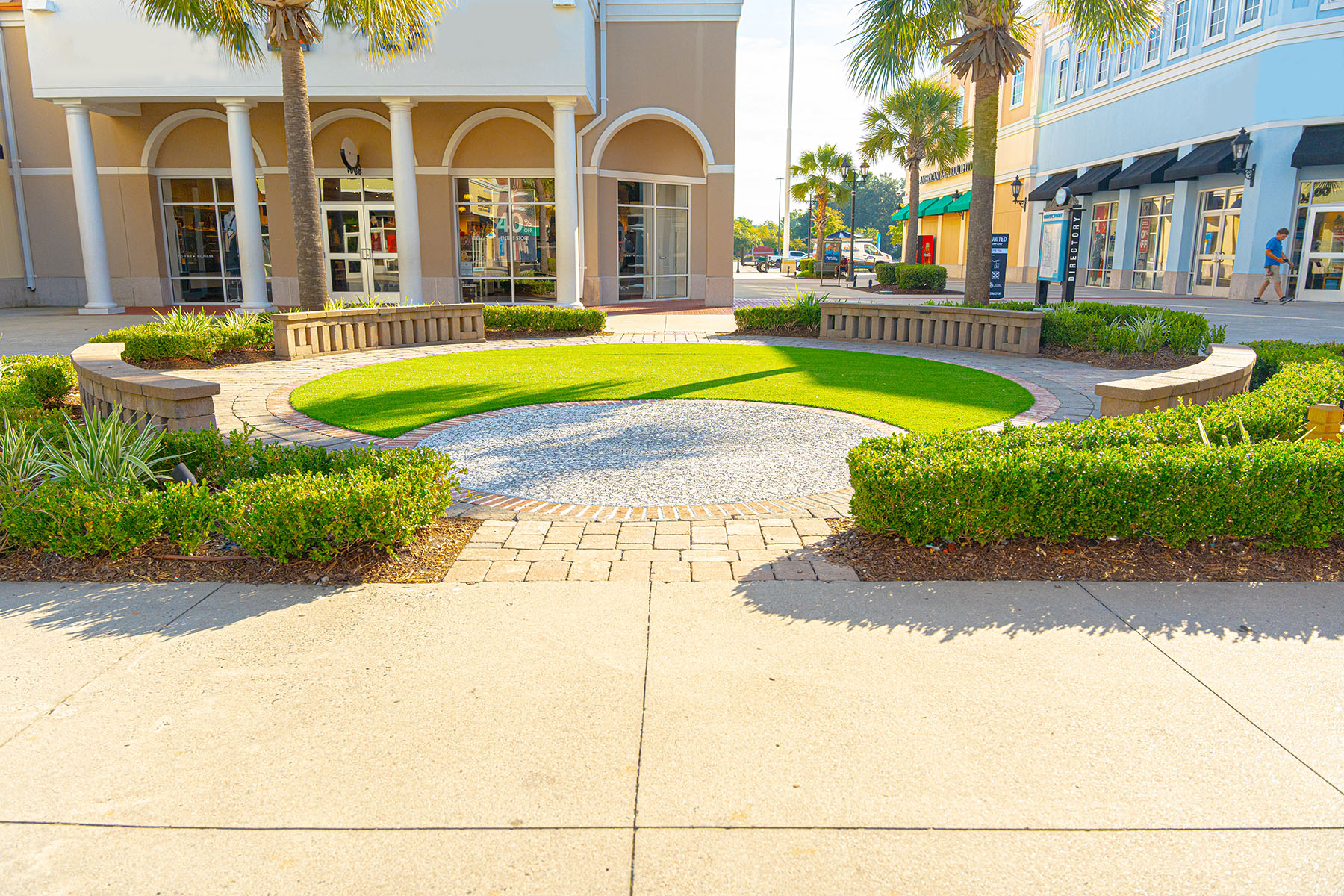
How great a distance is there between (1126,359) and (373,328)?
11.3m

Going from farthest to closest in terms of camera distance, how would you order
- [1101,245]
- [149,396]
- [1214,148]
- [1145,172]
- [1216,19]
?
[1101,245]
[1145,172]
[1216,19]
[1214,148]
[149,396]

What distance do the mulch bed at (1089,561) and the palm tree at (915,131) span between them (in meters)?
30.2

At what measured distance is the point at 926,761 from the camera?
3.09m

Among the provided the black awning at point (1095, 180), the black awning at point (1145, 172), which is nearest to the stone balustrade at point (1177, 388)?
the black awning at point (1145, 172)

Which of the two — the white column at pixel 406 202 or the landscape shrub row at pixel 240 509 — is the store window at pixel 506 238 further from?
the landscape shrub row at pixel 240 509

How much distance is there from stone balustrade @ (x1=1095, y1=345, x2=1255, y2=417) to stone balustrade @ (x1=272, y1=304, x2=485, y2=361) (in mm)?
10947

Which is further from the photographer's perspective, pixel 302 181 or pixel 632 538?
pixel 302 181

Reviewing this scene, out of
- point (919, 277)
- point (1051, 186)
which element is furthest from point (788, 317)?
point (1051, 186)

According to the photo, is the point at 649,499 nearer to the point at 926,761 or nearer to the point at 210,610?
the point at 210,610

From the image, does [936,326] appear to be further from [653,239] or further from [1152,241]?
[1152,241]

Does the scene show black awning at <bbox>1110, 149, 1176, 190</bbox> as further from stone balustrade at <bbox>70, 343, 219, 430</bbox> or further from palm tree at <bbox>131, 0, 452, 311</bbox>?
stone balustrade at <bbox>70, 343, 219, 430</bbox>

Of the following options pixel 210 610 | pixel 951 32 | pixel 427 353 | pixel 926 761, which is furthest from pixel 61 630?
pixel 951 32

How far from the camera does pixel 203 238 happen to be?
23.2 meters

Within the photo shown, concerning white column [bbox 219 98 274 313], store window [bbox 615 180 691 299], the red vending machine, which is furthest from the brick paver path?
the red vending machine
